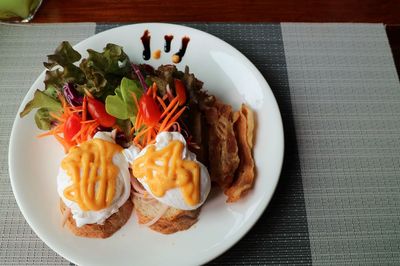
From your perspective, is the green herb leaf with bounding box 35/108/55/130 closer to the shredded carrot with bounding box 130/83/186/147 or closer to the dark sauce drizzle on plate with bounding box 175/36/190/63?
the shredded carrot with bounding box 130/83/186/147


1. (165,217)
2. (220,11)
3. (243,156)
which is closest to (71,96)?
(165,217)

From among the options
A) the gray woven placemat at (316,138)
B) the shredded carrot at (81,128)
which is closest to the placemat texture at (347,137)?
the gray woven placemat at (316,138)

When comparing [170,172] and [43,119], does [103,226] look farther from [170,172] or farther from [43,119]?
[43,119]

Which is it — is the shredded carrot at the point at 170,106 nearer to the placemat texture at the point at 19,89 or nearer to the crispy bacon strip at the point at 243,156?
the crispy bacon strip at the point at 243,156

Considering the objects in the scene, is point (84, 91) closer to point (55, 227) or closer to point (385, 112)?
point (55, 227)

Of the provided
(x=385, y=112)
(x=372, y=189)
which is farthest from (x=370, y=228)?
(x=385, y=112)
